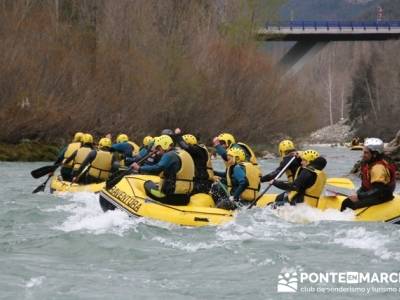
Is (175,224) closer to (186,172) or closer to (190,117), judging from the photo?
(186,172)

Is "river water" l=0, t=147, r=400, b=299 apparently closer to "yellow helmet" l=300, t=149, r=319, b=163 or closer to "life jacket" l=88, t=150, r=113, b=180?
→ "yellow helmet" l=300, t=149, r=319, b=163

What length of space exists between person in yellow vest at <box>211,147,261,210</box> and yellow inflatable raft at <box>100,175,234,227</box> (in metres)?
0.37

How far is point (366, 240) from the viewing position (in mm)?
10258

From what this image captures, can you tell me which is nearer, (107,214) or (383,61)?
(107,214)

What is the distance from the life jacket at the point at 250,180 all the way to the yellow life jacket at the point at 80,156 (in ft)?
14.6

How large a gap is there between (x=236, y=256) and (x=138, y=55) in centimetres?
2420

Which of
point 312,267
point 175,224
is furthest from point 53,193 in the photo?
point 312,267

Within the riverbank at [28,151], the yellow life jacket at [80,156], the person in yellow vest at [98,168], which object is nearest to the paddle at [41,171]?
the yellow life jacket at [80,156]

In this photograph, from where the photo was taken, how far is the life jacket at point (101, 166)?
1570 cm

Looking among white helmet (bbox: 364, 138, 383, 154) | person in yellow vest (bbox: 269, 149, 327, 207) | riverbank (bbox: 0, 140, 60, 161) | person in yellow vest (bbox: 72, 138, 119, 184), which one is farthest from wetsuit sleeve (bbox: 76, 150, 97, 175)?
riverbank (bbox: 0, 140, 60, 161)

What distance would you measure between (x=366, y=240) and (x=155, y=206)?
3194 millimetres

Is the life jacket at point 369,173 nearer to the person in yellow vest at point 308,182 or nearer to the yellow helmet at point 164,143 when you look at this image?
the person in yellow vest at point 308,182

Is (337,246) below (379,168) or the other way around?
below

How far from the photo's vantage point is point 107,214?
12.3 m
